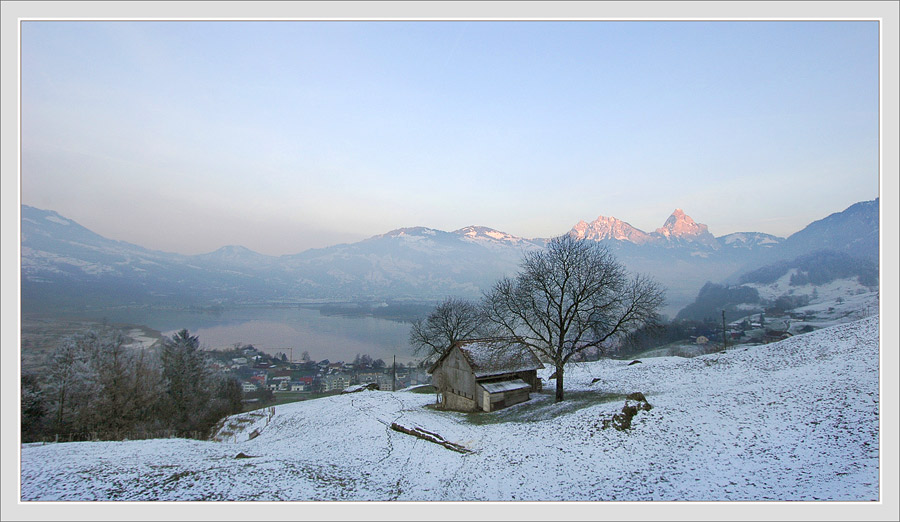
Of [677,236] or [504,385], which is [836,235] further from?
[677,236]

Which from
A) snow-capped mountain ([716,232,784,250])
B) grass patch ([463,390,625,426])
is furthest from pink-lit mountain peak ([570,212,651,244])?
grass patch ([463,390,625,426])

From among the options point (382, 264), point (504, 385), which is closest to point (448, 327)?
point (504, 385)

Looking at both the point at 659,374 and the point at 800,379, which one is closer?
the point at 800,379

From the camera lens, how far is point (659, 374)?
80.3 ft

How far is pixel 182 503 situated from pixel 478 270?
5314 inches

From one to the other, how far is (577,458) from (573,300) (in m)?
9.92

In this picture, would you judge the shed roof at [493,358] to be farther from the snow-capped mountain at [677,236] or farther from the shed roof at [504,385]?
the snow-capped mountain at [677,236]

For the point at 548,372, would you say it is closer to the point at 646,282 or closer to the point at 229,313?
the point at 646,282

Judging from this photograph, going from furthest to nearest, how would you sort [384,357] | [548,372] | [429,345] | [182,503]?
[384,357] < [429,345] < [548,372] < [182,503]

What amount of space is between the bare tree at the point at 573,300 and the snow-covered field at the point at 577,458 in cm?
367

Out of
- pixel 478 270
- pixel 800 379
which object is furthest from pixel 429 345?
pixel 478 270

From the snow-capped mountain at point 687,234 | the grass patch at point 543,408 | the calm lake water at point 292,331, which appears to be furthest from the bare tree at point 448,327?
the snow-capped mountain at point 687,234

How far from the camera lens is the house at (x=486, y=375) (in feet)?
75.8

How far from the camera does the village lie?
48.7 m
